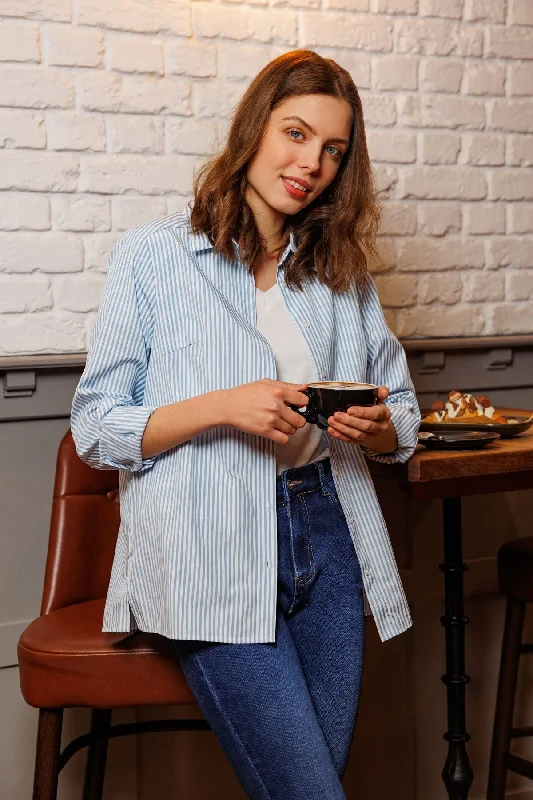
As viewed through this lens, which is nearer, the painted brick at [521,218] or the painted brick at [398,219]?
the painted brick at [398,219]

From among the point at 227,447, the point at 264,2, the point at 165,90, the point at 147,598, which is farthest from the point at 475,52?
the point at 147,598

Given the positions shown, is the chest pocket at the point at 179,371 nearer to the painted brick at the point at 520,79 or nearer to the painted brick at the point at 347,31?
the painted brick at the point at 347,31

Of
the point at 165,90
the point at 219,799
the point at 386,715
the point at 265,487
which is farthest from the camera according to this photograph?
the point at 386,715

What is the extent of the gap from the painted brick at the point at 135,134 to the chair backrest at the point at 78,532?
64 centimetres

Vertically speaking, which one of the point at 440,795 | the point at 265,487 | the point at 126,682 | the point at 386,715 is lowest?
the point at 440,795

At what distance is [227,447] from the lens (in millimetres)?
1466

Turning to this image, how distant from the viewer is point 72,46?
2025 millimetres

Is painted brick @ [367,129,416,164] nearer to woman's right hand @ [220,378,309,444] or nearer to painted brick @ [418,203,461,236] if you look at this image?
painted brick @ [418,203,461,236]

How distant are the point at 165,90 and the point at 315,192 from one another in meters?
0.68

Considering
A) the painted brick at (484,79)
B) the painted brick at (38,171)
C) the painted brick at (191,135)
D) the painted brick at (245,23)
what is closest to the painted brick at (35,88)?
the painted brick at (38,171)

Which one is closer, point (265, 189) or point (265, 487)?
point (265, 487)

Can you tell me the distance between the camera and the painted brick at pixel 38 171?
1993 millimetres

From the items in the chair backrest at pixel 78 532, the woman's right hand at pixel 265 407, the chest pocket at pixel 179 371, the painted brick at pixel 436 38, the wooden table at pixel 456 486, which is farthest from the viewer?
the painted brick at pixel 436 38

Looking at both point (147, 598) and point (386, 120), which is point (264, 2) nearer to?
point (386, 120)
